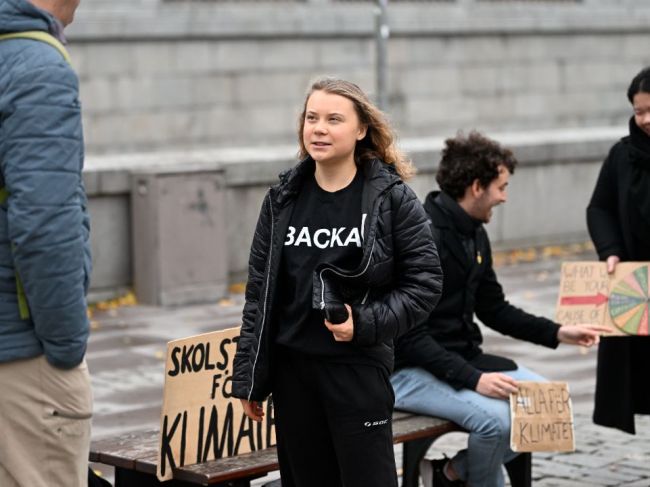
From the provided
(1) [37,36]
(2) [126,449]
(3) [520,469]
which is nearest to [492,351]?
(3) [520,469]

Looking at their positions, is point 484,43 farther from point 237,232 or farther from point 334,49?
point 237,232

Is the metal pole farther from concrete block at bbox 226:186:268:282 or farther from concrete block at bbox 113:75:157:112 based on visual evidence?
concrete block at bbox 113:75:157:112

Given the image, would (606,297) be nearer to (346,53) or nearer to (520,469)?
(520,469)

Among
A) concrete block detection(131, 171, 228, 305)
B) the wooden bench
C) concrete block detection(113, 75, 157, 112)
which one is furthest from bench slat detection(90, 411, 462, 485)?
concrete block detection(113, 75, 157, 112)

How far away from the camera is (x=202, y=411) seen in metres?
5.34

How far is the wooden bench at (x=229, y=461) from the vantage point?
17.0 feet

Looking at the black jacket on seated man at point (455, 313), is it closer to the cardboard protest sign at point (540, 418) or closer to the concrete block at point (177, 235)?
the cardboard protest sign at point (540, 418)

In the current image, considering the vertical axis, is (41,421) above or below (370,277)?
below

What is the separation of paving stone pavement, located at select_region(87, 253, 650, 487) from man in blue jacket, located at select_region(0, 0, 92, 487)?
2.64 m

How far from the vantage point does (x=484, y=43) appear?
1952 centimetres

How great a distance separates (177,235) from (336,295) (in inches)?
302

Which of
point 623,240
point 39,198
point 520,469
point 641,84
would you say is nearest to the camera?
point 39,198

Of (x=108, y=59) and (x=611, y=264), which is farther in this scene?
(x=108, y=59)

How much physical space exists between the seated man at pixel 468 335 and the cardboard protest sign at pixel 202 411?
681mm
